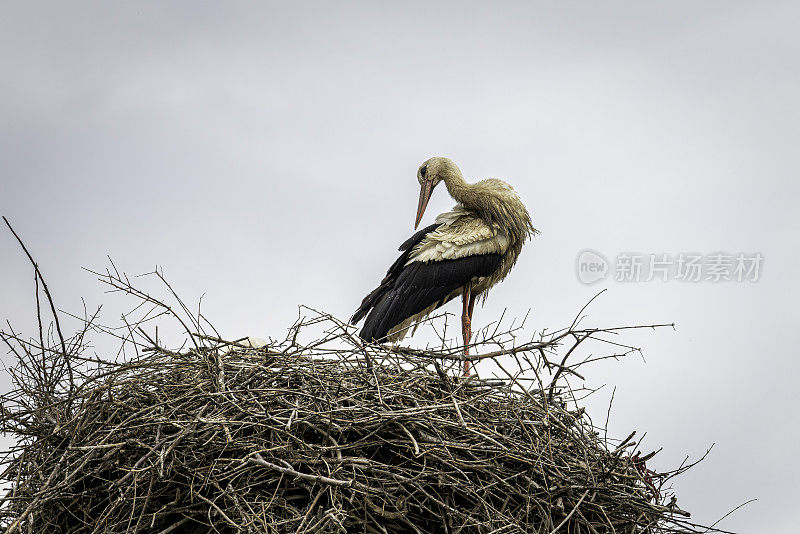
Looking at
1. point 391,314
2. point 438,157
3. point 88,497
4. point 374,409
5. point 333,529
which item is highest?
point 438,157

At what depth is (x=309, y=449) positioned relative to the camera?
3.22m

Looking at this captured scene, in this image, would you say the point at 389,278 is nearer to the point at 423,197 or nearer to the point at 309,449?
the point at 423,197

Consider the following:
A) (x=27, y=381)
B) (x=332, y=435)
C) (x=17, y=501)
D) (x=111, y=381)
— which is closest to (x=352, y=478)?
(x=332, y=435)

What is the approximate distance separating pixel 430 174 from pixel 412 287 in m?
1.23

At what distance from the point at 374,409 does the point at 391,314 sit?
2.71 meters

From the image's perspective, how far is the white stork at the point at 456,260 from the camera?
20.0 feet

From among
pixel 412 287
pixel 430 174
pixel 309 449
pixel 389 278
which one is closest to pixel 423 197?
pixel 430 174

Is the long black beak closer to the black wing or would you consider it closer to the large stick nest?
the black wing

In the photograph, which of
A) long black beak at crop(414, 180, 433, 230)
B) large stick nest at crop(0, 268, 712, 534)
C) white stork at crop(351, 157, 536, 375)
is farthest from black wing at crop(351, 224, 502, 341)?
large stick nest at crop(0, 268, 712, 534)

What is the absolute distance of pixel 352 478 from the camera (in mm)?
3156

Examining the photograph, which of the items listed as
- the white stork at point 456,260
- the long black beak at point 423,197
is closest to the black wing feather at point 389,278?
the white stork at point 456,260

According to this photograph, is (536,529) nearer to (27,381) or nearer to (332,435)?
(332,435)

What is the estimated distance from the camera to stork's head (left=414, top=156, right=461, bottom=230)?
22.4 feet

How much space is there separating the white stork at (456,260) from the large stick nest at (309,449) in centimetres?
A: 239
